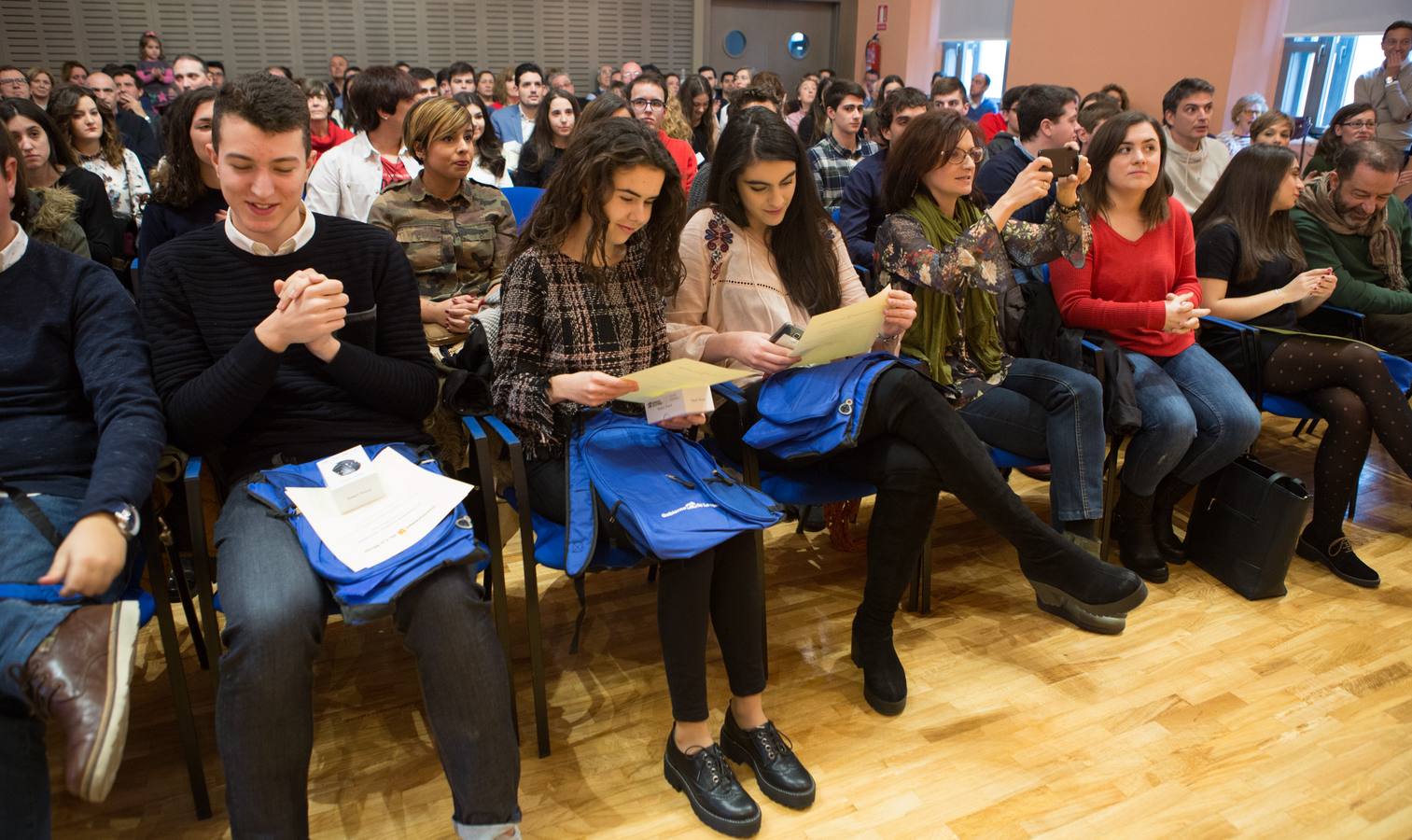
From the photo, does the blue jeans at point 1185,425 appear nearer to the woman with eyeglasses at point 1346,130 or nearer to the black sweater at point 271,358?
the black sweater at point 271,358

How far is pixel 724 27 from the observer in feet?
39.1

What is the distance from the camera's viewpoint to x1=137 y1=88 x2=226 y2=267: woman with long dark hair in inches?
101

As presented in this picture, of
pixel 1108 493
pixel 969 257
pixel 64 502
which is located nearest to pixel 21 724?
pixel 64 502

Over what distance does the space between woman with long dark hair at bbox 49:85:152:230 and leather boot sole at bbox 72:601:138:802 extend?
2843 mm

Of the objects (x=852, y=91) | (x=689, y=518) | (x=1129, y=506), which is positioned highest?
(x=852, y=91)

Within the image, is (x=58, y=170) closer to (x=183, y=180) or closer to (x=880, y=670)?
(x=183, y=180)

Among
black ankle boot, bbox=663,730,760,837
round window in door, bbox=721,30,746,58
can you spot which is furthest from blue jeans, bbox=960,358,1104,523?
round window in door, bbox=721,30,746,58

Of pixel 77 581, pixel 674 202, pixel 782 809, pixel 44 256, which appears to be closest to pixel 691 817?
pixel 782 809

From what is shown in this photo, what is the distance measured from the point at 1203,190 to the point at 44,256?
485 centimetres

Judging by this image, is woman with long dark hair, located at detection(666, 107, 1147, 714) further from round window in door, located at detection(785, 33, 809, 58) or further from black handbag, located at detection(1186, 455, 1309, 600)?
round window in door, located at detection(785, 33, 809, 58)

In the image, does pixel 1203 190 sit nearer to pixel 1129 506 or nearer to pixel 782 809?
pixel 1129 506

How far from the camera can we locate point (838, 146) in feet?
14.3

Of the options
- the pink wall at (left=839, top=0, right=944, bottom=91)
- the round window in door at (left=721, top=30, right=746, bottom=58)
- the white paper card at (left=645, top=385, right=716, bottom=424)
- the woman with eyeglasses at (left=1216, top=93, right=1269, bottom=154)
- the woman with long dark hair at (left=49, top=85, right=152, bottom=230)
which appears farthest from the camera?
the round window in door at (left=721, top=30, right=746, bottom=58)

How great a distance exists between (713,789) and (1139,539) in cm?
160
